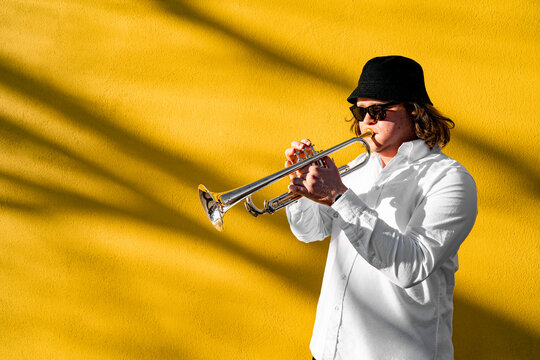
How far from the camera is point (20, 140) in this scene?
7.58 ft

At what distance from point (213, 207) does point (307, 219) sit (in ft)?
1.45

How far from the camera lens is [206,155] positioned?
222 cm

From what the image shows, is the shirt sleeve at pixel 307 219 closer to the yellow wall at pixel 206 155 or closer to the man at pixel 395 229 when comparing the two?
the man at pixel 395 229

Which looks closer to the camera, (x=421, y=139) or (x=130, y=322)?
(x=421, y=139)

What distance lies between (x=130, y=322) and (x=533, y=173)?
8.10 feet

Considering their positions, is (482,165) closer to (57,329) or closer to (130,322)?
(130,322)


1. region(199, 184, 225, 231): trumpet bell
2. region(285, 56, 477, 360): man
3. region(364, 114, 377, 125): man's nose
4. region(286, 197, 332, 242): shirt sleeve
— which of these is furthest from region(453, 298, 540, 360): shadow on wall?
region(199, 184, 225, 231): trumpet bell

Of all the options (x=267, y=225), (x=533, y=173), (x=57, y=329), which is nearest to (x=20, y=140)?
(x=57, y=329)

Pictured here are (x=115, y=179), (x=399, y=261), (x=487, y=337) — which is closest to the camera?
(x=399, y=261)

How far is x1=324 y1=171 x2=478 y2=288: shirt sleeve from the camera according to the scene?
4.12ft

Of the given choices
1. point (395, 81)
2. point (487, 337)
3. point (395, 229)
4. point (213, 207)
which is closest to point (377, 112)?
point (395, 81)

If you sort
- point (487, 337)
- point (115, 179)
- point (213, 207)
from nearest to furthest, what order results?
point (213, 207) → point (487, 337) → point (115, 179)

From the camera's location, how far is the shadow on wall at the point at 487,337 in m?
2.10

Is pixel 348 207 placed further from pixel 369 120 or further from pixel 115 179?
pixel 115 179
